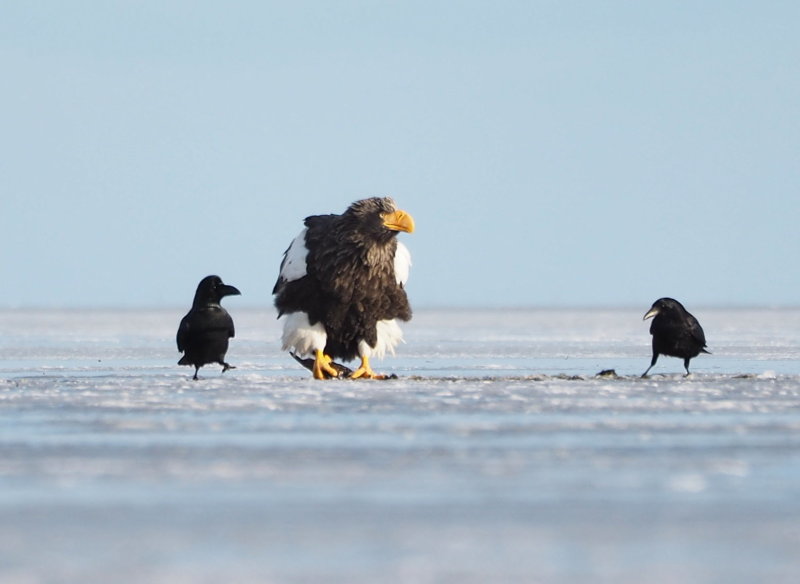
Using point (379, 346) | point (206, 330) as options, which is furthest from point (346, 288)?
point (206, 330)

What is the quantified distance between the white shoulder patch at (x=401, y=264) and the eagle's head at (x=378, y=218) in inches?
9.4

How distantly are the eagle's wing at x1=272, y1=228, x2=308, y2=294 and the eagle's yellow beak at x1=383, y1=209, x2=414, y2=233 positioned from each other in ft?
2.29

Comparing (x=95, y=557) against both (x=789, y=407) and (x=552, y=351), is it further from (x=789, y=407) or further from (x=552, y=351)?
(x=552, y=351)

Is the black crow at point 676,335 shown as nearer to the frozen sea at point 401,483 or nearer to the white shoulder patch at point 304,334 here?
the frozen sea at point 401,483

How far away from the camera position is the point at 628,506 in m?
4.91

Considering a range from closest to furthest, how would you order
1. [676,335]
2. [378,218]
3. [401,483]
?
1. [401,483]
2. [378,218]
3. [676,335]

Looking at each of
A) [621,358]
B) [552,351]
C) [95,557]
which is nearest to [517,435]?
[95,557]

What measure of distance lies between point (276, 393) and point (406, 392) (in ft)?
2.85

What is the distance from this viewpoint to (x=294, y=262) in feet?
38.2

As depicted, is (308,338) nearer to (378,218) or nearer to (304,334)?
(304,334)

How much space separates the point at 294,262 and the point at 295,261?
1 centimetres

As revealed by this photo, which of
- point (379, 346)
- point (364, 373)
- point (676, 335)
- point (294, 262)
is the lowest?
point (364, 373)

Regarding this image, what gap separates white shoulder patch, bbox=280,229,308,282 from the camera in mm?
11586

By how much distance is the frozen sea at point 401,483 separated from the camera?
4023 millimetres
